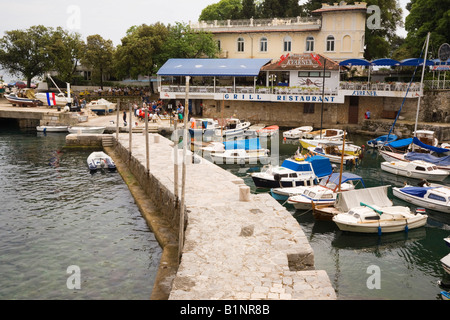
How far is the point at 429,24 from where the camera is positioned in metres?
46.1

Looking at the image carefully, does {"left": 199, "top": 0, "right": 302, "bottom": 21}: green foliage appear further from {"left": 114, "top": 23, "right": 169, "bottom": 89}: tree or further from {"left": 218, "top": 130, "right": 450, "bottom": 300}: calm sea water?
{"left": 218, "top": 130, "right": 450, "bottom": 300}: calm sea water

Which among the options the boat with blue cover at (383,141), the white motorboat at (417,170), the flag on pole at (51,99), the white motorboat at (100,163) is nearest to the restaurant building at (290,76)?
the boat with blue cover at (383,141)

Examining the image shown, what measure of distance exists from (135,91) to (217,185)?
4132 centimetres

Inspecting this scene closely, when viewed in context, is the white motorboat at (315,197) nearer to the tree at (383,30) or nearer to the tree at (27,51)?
the tree at (383,30)

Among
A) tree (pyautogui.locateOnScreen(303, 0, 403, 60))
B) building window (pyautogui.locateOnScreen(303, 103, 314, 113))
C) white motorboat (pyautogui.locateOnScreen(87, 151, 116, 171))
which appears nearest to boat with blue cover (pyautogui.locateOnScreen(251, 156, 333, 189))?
white motorboat (pyautogui.locateOnScreen(87, 151, 116, 171))

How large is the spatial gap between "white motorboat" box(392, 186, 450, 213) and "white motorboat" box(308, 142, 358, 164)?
777 cm

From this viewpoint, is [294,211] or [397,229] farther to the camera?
[294,211]

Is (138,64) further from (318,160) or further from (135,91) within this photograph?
(318,160)

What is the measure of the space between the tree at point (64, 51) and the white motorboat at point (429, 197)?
47.8m

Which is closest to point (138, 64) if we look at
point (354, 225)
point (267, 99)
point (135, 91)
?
point (135, 91)

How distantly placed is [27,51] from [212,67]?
2798cm

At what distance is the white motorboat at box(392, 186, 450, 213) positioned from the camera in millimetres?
22409

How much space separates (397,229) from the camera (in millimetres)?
19812

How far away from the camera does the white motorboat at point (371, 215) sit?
19.4 meters
